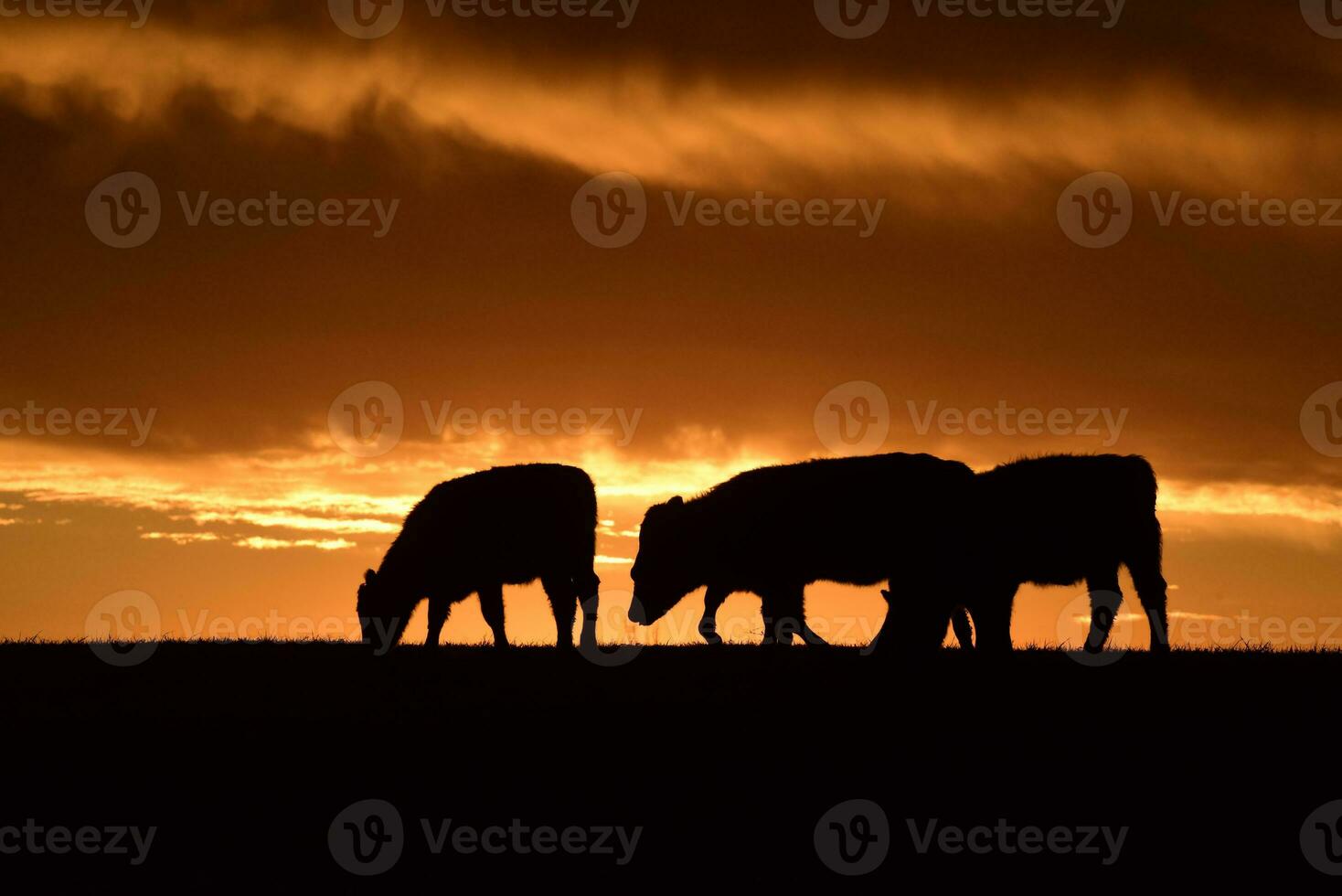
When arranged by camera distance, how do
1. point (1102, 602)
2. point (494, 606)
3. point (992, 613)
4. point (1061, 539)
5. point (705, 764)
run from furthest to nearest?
point (494, 606)
point (1102, 602)
point (1061, 539)
point (992, 613)
point (705, 764)

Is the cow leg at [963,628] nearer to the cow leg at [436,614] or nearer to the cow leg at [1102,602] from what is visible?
the cow leg at [1102,602]

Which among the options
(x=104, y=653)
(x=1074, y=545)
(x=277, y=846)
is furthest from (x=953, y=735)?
(x=104, y=653)

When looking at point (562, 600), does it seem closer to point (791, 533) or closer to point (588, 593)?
point (588, 593)

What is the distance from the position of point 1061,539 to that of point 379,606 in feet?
35.9

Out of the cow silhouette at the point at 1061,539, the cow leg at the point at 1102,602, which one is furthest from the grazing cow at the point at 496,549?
the cow leg at the point at 1102,602

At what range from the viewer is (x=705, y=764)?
41.7 ft

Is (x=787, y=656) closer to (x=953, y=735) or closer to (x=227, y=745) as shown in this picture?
(x=953, y=735)

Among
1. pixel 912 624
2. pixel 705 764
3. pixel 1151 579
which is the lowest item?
pixel 705 764

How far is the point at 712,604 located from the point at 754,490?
2.05m

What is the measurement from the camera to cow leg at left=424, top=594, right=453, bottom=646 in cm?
2297

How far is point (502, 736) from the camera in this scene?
1369 cm

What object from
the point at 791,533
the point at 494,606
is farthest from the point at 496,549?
the point at 791,533

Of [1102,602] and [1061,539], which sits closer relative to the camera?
[1061,539]

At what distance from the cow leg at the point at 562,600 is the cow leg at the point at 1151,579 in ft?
28.2
